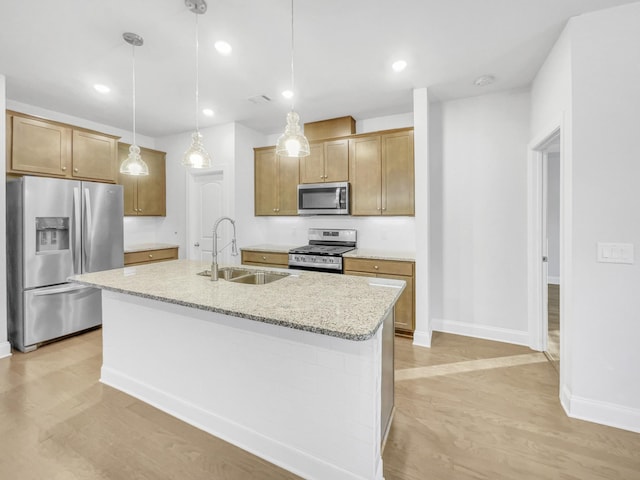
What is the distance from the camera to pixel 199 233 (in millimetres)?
4613

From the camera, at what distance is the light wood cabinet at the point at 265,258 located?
13.1 ft

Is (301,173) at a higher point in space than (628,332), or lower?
higher

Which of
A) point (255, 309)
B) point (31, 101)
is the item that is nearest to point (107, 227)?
point (31, 101)

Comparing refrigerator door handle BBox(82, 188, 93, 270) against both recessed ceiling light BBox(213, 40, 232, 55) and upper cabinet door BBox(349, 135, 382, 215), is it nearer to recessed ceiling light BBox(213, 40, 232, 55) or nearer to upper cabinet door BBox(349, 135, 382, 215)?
recessed ceiling light BBox(213, 40, 232, 55)

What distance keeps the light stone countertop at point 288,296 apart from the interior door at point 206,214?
205cm

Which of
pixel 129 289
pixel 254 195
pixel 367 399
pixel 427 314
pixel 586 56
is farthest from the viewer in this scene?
pixel 254 195

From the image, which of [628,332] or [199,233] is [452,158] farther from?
[199,233]

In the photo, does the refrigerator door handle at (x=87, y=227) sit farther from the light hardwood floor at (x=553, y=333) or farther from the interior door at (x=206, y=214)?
the light hardwood floor at (x=553, y=333)

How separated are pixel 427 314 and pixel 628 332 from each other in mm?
1511

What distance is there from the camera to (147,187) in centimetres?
457

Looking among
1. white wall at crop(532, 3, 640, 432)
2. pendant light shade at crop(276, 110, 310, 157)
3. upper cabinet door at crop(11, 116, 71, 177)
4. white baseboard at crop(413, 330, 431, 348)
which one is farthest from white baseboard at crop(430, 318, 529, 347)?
upper cabinet door at crop(11, 116, 71, 177)

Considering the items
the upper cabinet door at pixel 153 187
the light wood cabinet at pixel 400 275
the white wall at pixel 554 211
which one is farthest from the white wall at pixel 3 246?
the white wall at pixel 554 211

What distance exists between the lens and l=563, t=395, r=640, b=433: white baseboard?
188cm

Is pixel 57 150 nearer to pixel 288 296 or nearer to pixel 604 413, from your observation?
pixel 288 296
